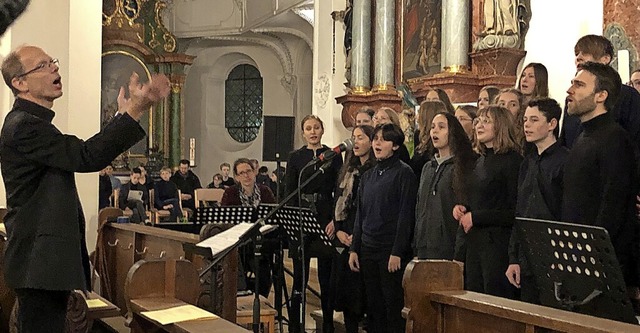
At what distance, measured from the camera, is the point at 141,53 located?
701 inches

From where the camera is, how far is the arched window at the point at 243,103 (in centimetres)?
1959

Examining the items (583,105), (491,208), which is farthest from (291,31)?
(583,105)

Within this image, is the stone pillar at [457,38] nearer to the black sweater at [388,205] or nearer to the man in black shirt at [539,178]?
the black sweater at [388,205]

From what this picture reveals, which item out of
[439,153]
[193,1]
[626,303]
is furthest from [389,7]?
[193,1]

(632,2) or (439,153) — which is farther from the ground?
(632,2)

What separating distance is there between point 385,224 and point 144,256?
1800 mm

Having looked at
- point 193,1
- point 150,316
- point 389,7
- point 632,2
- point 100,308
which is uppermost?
point 193,1

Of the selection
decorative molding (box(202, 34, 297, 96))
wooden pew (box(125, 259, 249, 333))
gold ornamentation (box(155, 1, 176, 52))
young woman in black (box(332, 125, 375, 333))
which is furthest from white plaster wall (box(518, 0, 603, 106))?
gold ornamentation (box(155, 1, 176, 52))

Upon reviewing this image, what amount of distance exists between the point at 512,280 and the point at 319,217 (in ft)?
7.57

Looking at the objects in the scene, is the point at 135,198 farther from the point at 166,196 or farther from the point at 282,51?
the point at 282,51

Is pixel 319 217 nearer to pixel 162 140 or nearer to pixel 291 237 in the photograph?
pixel 291 237

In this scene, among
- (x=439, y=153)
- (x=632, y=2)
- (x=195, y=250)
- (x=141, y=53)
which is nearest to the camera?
(x=195, y=250)

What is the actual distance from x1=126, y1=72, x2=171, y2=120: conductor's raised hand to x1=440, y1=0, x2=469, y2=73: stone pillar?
4.96 meters

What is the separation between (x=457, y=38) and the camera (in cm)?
761
